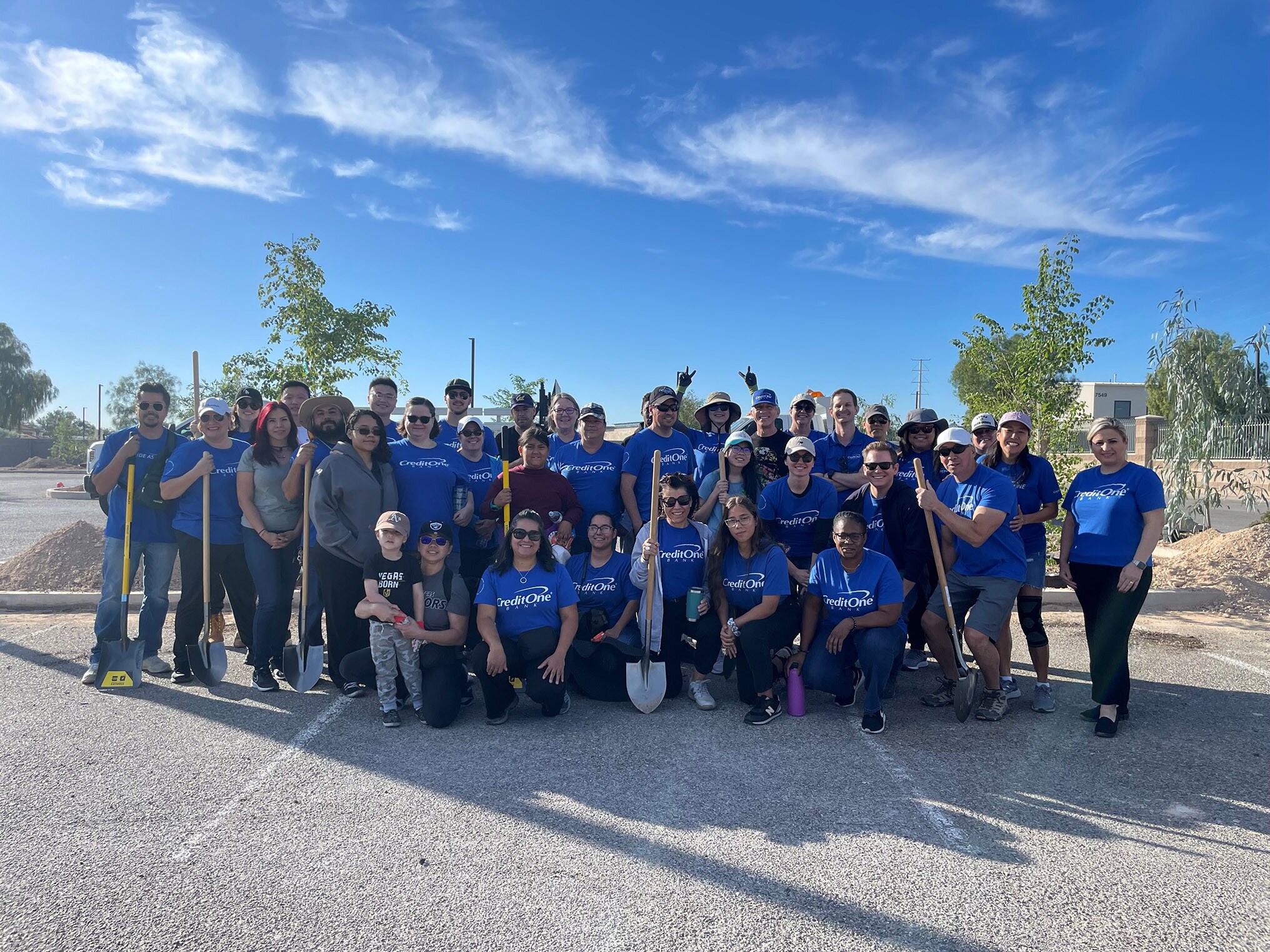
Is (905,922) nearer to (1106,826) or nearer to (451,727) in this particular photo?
(1106,826)

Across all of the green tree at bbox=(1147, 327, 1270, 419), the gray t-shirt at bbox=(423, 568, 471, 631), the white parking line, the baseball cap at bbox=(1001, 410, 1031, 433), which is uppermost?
the green tree at bbox=(1147, 327, 1270, 419)

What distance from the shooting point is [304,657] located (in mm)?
5398

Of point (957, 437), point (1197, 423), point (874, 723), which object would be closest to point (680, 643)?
point (874, 723)

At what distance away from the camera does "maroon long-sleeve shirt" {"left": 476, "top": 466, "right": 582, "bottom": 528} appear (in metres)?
5.75

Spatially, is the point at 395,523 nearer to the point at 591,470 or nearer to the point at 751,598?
the point at 591,470

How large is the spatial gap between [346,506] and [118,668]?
2.05 metres

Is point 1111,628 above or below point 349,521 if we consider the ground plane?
below

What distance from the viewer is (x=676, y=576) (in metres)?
5.55

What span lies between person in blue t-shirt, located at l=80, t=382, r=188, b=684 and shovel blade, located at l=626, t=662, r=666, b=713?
3.55 metres

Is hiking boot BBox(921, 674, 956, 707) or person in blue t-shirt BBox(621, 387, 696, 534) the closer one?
hiking boot BBox(921, 674, 956, 707)

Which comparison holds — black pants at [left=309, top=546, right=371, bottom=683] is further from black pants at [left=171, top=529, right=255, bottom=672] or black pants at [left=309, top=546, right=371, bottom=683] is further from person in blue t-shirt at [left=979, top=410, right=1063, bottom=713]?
person in blue t-shirt at [left=979, top=410, right=1063, bottom=713]

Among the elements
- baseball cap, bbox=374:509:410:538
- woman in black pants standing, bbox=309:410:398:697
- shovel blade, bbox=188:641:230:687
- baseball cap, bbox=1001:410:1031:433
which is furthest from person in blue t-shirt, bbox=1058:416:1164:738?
shovel blade, bbox=188:641:230:687

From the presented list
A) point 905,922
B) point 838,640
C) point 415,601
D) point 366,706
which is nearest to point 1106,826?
point 905,922

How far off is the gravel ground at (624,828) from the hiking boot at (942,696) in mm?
126
